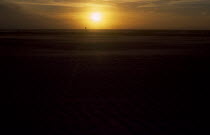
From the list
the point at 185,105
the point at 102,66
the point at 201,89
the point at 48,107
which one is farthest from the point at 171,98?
the point at 102,66

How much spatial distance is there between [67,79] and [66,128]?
5.19m

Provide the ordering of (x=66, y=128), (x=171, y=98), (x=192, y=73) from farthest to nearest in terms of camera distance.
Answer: (x=192, y=73), (x=171, y=98), (x=66, y=128)

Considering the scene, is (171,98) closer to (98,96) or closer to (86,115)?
(98,96)

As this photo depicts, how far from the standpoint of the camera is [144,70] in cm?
1268

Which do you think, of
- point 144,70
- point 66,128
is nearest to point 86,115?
point 66,128

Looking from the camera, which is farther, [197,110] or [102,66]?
[102,66]

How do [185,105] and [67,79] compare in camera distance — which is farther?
[67,79]

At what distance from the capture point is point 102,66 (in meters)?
14.0

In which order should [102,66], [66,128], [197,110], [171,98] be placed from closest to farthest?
1. [66,128]
2. [197,110]
3. [171,98]
4. [102,66]

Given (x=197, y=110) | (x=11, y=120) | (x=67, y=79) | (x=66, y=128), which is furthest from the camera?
(x=67, y=79)

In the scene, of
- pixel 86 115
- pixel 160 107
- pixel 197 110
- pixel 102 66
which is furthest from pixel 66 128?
pixel 102 66

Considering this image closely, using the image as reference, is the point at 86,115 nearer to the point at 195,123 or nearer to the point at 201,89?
the point at 195,123

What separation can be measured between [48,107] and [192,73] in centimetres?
733

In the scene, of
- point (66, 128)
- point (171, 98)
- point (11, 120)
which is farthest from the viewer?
point (171, 98)
